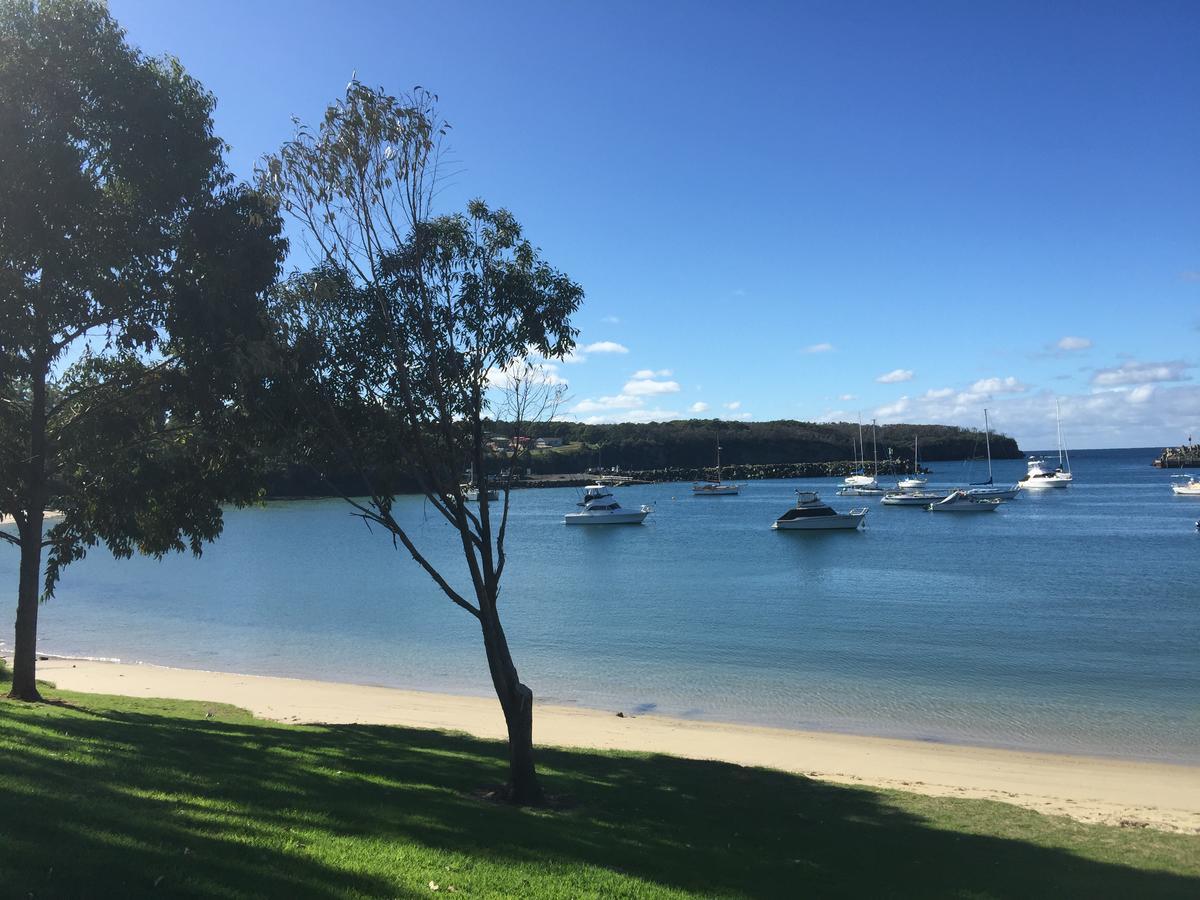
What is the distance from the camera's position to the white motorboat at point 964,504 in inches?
3381

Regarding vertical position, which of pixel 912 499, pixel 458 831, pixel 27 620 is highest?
pixel 27 620

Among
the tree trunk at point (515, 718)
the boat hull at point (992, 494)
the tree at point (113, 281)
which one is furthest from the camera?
the boat hull at point (992, 494)

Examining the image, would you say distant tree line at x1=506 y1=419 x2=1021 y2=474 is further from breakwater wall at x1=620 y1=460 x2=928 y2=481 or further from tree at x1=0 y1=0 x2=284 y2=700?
tree at x1=0 y1=0 x2=284 y2=700

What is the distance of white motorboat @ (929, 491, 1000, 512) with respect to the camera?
85875 millimetres

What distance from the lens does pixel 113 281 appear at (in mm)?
13250

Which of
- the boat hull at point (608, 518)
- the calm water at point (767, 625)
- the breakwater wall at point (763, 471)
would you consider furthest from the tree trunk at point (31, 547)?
the breakwater wall at point (763, 471)

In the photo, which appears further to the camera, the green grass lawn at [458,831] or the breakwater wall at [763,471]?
the breakwater wall at [763,471]

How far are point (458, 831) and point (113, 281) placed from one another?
997 centimetres

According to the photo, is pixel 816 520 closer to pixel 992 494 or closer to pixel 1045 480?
pixel 992 494

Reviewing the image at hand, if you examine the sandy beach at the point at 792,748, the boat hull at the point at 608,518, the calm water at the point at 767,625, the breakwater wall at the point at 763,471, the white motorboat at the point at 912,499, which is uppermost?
the breakwater wall at the point at 763,471

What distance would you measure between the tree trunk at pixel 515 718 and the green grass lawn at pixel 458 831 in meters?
0.42

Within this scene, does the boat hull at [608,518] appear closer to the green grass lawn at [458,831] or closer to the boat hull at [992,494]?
the boat hull at [992,494]

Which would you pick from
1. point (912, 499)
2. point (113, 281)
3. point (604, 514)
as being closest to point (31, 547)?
point (113, 281)

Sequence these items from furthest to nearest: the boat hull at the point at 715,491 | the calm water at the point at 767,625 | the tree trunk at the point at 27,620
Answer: the boat hull at the point at 715,491
the calm water at the point at 767,625
the tree trunk at the point at 27,620
